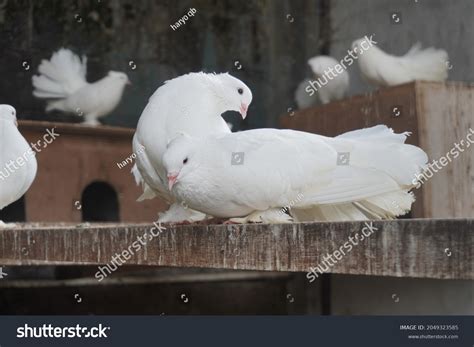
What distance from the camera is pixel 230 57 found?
275 inches

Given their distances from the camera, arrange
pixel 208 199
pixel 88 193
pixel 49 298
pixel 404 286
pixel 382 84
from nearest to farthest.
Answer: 1. pixel 208 199
2. pixel 404 286
3. pixel 49 298
4. pixel 382 84
5. pixel 88 193

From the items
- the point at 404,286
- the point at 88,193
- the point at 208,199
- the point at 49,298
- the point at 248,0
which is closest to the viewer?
the point at 208,199

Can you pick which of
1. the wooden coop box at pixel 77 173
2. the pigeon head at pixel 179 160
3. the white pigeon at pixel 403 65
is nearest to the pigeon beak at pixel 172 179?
the pigeon head at pixel 179 160

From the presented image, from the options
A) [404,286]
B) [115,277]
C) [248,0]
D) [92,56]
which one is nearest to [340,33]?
[248,0]

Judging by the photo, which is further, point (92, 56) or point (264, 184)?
point (92, 56)

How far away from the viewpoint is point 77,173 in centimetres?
586

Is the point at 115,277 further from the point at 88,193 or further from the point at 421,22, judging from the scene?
the point at 421,22

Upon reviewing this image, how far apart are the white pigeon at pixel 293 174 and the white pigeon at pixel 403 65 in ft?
9.08

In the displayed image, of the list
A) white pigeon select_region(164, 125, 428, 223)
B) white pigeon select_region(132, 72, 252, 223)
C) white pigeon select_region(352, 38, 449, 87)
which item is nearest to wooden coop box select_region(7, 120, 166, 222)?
white pigeon select_region(352, 38, 449, 87)

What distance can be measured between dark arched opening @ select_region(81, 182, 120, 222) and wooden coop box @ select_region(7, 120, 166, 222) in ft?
0.18

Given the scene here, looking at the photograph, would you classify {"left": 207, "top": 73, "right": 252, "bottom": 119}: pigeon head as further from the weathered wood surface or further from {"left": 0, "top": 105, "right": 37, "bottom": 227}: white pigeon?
{"left": 0, "top": 105, "right": 37, "bottom": 227}: white pigeon

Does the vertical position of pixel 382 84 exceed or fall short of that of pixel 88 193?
it exceeds it

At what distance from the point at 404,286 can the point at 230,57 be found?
3256 millimetres

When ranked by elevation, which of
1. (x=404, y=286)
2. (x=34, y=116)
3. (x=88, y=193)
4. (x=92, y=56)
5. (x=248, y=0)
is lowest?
(x=404, y=286)
